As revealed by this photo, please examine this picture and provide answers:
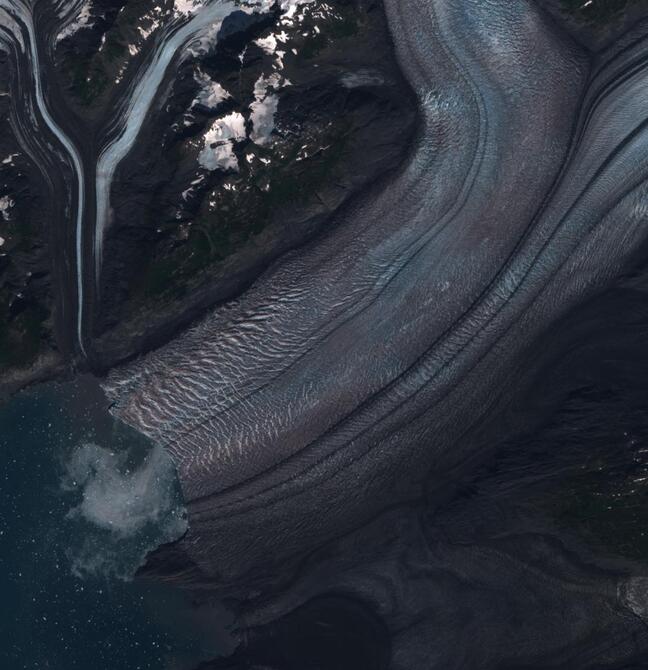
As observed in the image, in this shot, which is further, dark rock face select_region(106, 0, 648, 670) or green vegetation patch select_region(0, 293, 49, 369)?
green vegetation patch select_region(0, 293, 49, 369)

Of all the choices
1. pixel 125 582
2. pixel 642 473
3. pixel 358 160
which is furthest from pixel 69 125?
pixel 642 473

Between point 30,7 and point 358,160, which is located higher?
point 30,7

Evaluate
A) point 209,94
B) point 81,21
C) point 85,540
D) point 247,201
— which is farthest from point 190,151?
point 85,540

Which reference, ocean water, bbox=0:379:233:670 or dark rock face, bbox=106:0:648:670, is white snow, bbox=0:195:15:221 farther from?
dark rock face, bbox=106:0:648:670

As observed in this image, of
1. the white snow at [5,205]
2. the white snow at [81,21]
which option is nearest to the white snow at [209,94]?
the white snow at [81,21]

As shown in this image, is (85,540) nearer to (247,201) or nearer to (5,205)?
(5,205)

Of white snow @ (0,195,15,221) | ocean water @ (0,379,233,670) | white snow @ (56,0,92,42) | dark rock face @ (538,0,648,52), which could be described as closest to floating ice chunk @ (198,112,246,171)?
white snow @ (56,0,92,42)

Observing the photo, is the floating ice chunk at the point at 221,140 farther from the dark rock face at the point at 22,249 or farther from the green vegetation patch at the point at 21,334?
the green vegetation patch at the point at 21,334

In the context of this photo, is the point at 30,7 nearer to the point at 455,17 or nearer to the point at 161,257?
the point at 161,257
